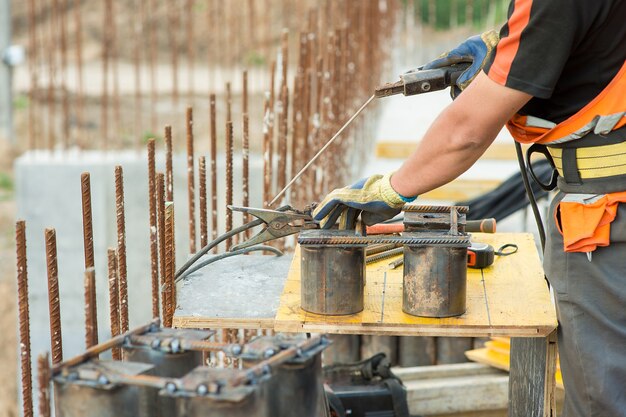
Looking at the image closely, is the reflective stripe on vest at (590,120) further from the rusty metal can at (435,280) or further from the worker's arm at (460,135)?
the rusty metal can at (435,280)

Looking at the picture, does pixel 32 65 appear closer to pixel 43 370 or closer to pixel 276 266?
pixel 276 266

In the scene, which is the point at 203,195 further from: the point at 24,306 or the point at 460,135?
the point at 460,135

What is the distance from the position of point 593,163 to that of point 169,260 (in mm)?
1551

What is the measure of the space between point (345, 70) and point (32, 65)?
125 inches

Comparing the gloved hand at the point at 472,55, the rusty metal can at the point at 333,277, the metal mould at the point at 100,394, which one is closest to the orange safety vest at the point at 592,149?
the gloved hand at the point at 472,55

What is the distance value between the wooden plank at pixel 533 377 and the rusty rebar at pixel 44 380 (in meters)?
1.72

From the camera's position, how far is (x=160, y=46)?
24.8 meters

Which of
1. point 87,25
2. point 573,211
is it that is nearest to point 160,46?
point 87,25

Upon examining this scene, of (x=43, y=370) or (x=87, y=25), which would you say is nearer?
(x=43, y=370)

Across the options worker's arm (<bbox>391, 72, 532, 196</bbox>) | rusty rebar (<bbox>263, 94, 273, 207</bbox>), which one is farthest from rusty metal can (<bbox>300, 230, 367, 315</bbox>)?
rusty rebar (<bbox>263, 94, 273, 207</bbox>)

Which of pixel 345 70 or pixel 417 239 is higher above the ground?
pixel 345 70

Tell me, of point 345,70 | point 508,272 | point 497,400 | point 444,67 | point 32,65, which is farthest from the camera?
point 32,65

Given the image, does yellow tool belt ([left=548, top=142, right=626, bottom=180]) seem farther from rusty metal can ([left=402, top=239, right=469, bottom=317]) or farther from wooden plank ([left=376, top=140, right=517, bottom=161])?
wooden plank ([left=376, top=140, right=517, bottom=161])

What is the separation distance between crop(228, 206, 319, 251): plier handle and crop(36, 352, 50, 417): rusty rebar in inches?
41.1
